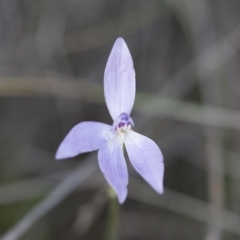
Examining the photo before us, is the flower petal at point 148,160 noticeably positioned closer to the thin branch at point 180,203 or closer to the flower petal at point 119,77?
the flower petal at point 119,77

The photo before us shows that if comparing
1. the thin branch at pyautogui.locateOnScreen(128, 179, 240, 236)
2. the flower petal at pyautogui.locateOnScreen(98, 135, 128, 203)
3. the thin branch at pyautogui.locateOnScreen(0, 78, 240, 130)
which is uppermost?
the thin branch at pyautogui.locateOnScreen(0, 78, 240, 130)

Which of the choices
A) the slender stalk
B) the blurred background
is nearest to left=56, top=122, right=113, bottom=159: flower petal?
the slender stalk

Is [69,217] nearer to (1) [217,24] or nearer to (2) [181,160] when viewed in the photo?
(2) [181,160]

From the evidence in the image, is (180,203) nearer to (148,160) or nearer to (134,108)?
(134,108)

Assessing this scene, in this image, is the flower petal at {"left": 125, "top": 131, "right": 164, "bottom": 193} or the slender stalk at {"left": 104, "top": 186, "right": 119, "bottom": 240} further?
the slender stalk at {"left": 104, "top": 186, "right": 119, "bottom": 240}

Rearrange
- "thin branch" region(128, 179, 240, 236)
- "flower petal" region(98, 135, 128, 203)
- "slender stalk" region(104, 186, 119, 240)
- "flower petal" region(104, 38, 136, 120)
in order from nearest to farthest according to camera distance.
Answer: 1. "flower petal" region(98, 135, 128, 203)
2. "flower petal" region(104, 38, 136, 120)
3. "slender stalk" region(104, 186, 119, 240)
4. "thin branch" region(128, 179, 240, 236)

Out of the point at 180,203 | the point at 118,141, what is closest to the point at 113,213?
the point at 118,141

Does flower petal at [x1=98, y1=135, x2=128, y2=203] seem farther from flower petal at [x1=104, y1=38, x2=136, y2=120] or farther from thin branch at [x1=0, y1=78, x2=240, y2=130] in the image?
thin branch at [x1=0, y1=78, x2=240, y2=130]
